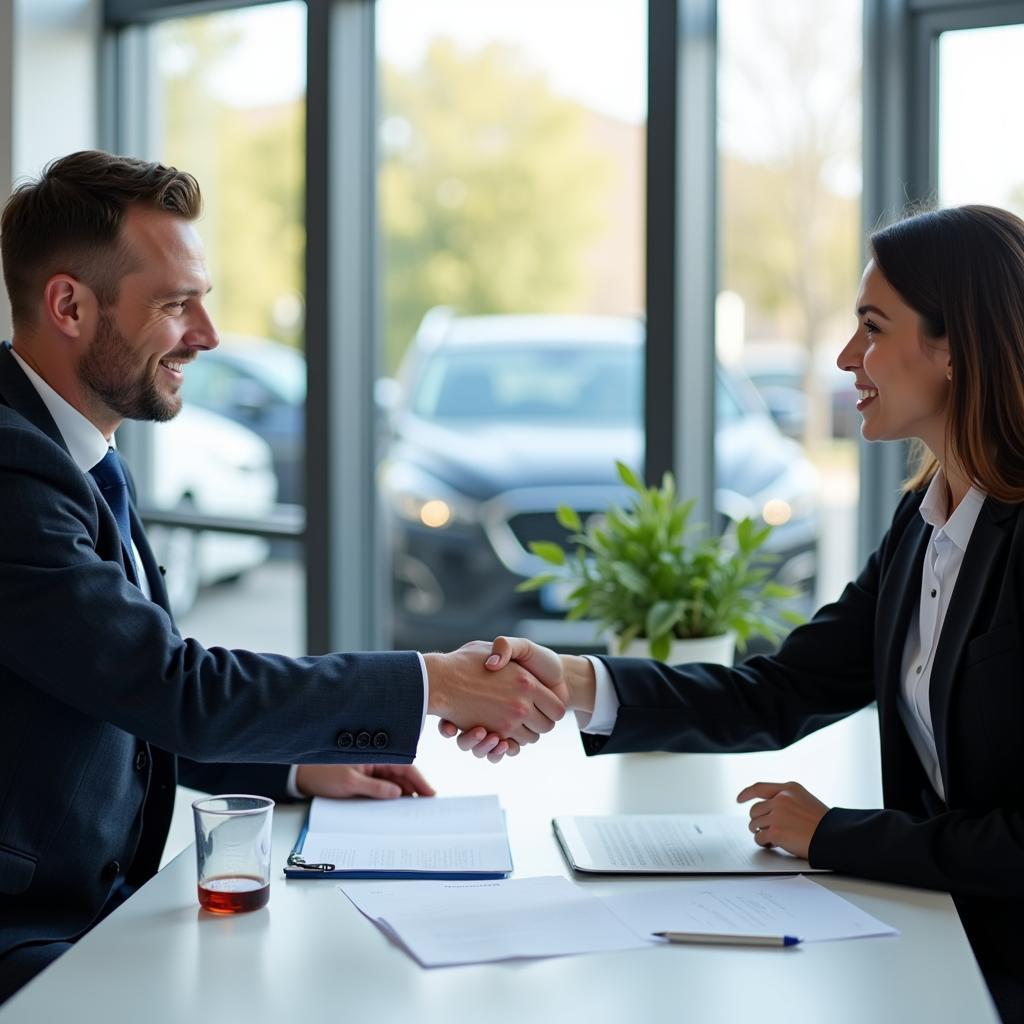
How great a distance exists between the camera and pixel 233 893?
1344 mm

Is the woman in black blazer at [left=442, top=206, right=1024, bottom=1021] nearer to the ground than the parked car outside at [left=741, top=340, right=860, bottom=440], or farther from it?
nearer to the ground

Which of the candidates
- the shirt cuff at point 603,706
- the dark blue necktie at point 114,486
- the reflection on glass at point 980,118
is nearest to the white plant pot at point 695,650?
the shirt cuff at point 603,706

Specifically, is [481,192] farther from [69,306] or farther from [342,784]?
[342,784]

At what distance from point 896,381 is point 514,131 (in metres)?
2.01

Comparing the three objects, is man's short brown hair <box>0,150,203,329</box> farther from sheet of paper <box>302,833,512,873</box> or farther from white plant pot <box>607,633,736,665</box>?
white plant pot <box>607,633,736,665</box>

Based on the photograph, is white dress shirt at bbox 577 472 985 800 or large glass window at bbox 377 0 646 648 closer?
white dress shirt at bbox 577 472 985 800

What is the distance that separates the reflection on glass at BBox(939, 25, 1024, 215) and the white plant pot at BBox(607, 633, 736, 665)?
3.55 feet

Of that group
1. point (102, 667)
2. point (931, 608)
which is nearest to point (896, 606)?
point (931, 608)

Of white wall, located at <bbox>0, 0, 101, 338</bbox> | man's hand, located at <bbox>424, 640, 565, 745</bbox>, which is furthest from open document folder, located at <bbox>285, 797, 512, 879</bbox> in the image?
white wall, located at <bbox>0, 0, 101, 338</bbox>

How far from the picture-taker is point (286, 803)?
1745mm

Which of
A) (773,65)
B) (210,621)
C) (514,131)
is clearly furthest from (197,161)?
(773,65)

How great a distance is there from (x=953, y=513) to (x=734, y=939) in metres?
0.68

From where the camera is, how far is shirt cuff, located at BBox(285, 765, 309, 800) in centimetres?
174

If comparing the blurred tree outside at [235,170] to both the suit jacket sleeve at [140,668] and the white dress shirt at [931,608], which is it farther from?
the white dress shirt at [931,608]
